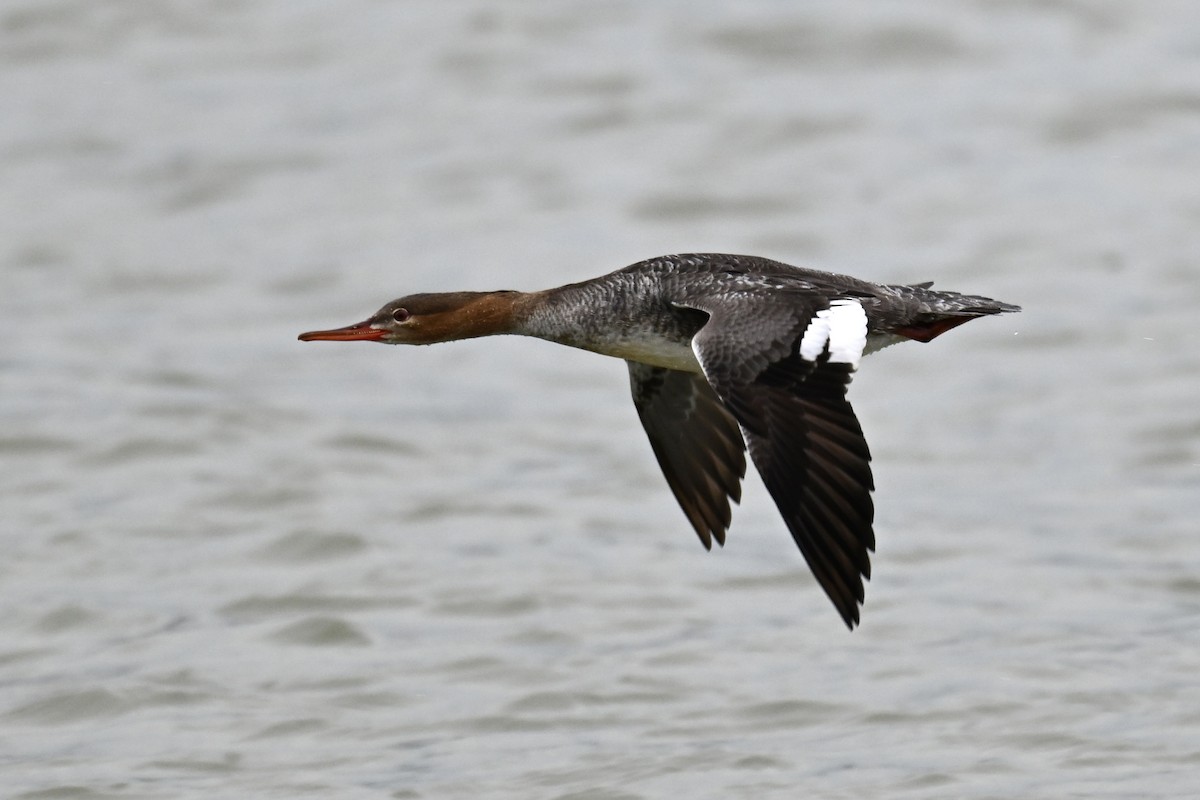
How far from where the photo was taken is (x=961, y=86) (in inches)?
680

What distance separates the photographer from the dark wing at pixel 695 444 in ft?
30.4

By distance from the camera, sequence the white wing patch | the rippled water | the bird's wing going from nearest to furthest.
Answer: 1. the bird's wing
2. the white wing patch
3. the rippled water

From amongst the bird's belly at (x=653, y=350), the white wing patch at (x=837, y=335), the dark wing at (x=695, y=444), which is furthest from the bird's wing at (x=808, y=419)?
Answer: the dark wing at (x=695, y=444)

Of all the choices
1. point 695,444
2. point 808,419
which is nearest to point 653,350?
point 695,444

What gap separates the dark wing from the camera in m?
9.27

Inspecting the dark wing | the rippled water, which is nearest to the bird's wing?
the dark wing

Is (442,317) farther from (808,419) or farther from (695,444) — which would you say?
(808,419)

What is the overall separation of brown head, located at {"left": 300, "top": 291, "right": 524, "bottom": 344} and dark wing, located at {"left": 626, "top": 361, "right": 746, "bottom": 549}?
0.69 m

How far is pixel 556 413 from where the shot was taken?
1329 centimetres

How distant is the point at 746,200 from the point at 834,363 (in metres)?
8.66

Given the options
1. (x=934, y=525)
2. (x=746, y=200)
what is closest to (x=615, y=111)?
(x=746, y=200)

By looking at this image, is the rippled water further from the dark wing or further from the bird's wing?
the bird's wing

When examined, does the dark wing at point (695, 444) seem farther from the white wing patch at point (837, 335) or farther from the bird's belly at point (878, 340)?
the white wing patch at point (837, 335)

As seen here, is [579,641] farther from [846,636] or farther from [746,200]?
[746,200]
